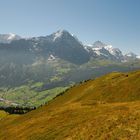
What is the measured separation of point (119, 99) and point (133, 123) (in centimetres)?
6829

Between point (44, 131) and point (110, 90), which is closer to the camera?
point (44, 131)

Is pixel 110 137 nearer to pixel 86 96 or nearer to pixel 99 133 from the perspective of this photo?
pixel 99 133

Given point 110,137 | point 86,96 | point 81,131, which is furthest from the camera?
point 86,96

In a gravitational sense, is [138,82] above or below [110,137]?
above

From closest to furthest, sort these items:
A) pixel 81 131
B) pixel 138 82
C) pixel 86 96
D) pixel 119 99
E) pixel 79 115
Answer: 1. pixel 81 131
2. pixel 79 115
3. pixel 119 99
4. pixel 138 82
5. pixel 86 96

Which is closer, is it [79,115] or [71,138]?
[71,138]

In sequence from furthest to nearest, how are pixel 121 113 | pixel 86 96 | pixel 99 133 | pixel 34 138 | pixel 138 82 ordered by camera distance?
1. pixel 86 96
2. pixel 138 82
3. pixel 34 138
4. pixel 121 113
5. pixel 99 133

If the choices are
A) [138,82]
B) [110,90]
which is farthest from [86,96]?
[138,82]

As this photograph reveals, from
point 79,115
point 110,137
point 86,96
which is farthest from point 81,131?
point 86,96

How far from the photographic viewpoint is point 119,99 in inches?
4783

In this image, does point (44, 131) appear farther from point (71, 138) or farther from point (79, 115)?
point (71, 138)

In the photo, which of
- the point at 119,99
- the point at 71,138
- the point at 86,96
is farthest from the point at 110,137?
the point at 86,96

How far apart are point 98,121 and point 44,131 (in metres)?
16.0

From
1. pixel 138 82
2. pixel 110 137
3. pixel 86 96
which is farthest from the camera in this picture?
pixel 86 96
